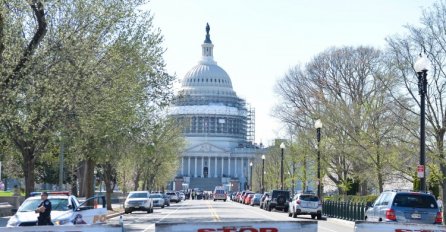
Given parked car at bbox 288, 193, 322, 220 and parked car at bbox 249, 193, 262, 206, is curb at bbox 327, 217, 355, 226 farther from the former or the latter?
parked car at bbox 249, 193, 262, 206

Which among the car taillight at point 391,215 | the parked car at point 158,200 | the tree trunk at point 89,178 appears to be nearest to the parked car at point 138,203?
the tree trunk at point 89,178

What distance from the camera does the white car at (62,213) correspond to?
915 inches

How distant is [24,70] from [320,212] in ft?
82.4

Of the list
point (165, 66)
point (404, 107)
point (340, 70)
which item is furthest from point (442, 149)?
Result: point (340, 70)

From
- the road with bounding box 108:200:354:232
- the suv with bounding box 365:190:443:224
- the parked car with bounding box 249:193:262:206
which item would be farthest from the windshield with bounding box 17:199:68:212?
Answer: the parked car with bounding box 249:193:262:206

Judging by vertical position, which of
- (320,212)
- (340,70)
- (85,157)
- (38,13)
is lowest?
(320,212)

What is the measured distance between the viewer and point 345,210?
144 ft

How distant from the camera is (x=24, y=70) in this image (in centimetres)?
2506

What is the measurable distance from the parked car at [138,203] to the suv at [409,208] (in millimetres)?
28877

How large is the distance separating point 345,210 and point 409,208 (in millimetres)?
18760

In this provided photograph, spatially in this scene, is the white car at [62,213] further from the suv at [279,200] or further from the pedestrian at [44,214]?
the suv at [279,200]

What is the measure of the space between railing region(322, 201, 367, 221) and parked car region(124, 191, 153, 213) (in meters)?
11.0

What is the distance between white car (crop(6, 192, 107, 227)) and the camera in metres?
23.2

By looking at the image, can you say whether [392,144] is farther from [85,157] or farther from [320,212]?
[85,157]
